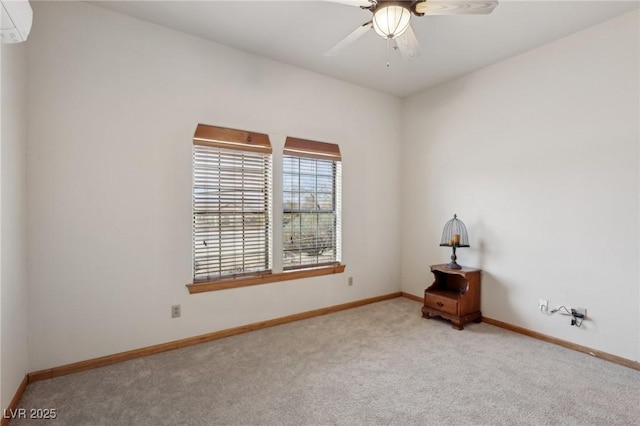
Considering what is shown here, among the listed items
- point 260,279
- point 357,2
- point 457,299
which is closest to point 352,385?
point 260,279

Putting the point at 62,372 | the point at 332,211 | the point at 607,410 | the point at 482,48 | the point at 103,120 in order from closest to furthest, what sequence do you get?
the point at 607,410
the point at 62,372
the point at 103,120
the point at 482,48
the point at 332,211

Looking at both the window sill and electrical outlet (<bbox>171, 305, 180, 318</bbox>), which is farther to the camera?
the window sill

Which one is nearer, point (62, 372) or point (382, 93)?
point (62, 372)

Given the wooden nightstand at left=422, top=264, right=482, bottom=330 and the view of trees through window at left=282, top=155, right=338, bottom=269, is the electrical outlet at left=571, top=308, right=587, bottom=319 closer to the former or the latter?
the wooden nightstand at left=422, top=264, right=482, bottom=330

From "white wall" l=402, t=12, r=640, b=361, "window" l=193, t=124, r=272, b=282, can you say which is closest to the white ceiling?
"white wall" l=402, t=12, r=640, b=361

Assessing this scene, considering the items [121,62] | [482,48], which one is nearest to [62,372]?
[121,62]

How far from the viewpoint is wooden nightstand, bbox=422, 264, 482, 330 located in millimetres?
3459

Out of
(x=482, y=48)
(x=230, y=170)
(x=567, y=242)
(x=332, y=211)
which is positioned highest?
(x=482, y=48)

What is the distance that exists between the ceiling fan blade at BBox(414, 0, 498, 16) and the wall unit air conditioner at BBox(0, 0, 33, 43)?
2126 millimetres

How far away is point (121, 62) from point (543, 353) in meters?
4.52

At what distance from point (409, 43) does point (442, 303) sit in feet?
8.89

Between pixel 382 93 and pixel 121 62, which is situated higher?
pixel 382 93

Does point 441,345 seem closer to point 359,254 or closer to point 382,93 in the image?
point 359,254

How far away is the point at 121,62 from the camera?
105 inches
